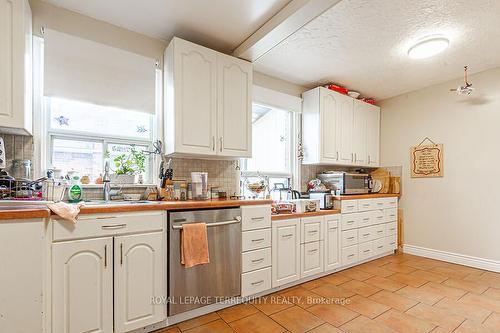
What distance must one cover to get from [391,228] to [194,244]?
3.25 m

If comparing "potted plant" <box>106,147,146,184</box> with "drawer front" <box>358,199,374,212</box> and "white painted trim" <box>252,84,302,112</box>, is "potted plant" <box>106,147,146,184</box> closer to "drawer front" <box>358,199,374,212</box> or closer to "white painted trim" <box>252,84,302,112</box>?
"white painted trim" <box>252,84,302,112</box>

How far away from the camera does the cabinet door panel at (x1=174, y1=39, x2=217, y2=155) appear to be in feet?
7.45

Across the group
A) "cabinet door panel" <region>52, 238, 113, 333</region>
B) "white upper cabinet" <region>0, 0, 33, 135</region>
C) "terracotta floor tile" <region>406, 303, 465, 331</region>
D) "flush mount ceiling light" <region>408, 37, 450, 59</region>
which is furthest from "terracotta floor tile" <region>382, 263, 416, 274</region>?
"white upper cabinet" <region>0, 0, 33, 135</region>

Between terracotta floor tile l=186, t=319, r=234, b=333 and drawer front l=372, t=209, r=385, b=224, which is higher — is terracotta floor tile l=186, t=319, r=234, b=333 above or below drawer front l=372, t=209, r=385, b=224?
below

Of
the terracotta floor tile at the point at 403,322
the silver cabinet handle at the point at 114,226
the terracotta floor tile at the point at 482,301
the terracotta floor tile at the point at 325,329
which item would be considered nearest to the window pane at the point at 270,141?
the silver cabinet handle at the point at 114,226

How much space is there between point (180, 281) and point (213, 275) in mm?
277

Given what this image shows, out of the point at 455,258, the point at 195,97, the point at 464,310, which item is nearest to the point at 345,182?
the point at 464,310

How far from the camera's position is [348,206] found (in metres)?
3.25

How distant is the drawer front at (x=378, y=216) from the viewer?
3.62 meters

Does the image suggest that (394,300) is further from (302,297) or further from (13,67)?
(13,67)

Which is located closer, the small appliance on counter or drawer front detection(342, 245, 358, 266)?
drawer front detection(342, 245, 358, 266)

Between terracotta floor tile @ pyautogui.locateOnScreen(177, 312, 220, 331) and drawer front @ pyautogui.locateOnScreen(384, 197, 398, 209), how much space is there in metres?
2.96

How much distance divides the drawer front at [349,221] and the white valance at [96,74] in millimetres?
2547

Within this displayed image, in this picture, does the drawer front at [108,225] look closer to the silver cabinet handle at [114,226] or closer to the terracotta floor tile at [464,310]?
the silver cabinet handle at [114,226]
